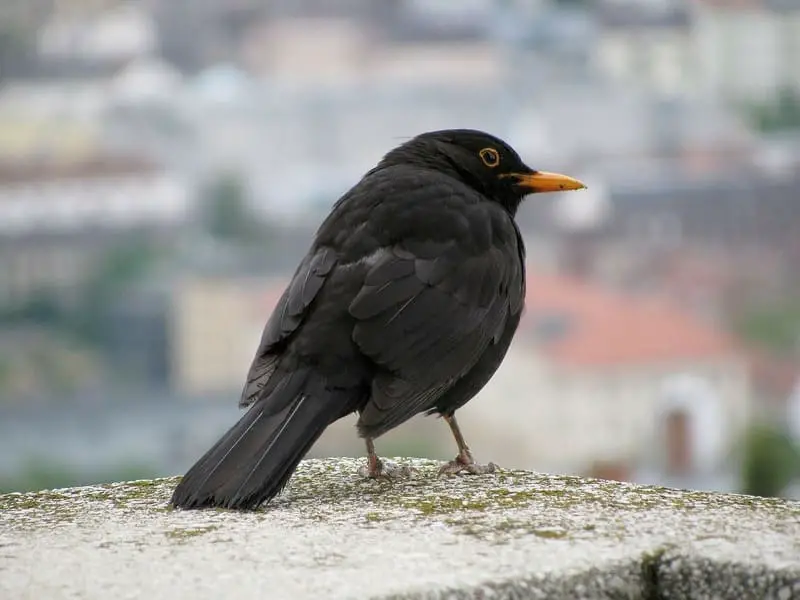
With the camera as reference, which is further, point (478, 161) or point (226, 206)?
point (226, 206)

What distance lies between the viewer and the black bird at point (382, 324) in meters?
4.25

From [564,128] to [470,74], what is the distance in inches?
238

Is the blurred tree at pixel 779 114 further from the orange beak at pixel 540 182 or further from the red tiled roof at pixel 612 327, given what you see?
the orange beak at pixel 540 182

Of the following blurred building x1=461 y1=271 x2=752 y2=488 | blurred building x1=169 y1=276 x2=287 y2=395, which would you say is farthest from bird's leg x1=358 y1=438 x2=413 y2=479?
blurred building x1=169 y1=276 x2=287 y2=395

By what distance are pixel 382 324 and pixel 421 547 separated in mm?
1321

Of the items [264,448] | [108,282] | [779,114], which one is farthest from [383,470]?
[779,114]

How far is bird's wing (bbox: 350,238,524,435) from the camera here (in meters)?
4.48

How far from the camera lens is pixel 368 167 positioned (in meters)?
76.1

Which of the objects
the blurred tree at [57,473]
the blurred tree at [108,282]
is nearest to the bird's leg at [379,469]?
the blurred tree at [57,473]

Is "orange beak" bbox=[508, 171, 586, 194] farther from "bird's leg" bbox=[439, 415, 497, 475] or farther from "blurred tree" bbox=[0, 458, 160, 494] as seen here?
"blurred tree" bbox=[0, 458, 160, 494]

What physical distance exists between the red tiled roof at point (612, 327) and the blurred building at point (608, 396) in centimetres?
6

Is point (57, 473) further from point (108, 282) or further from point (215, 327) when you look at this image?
point (108, 282)

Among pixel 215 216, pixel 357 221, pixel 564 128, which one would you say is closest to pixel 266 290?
pixel 215 216

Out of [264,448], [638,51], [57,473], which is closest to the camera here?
[264,448]
